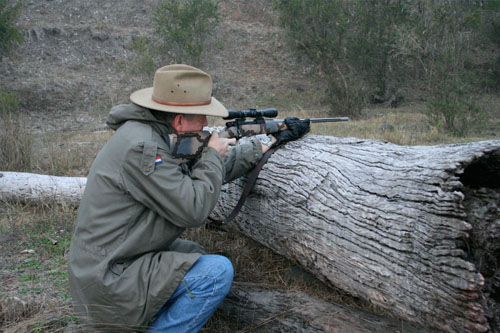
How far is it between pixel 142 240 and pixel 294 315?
1138 mm

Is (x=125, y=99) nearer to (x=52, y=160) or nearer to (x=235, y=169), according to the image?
(x=52, y=160)

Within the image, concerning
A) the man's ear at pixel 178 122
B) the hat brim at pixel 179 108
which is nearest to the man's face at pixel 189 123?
the man's ear at pixel 178 122

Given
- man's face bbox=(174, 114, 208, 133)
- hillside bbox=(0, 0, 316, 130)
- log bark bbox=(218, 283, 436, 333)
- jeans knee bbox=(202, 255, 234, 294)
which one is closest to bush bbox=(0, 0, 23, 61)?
hillside bbox=(0, 0, 316, 130)

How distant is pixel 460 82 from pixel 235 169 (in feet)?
27.7

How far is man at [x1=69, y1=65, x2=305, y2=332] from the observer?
236 centimetres

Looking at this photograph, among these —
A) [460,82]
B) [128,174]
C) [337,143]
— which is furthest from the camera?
[460,82]

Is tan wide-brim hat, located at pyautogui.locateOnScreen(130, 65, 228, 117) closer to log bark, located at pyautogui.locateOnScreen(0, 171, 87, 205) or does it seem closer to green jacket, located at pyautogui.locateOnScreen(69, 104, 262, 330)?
green jacket, located at pyautogui.locateOnScreen(69, 104, 262, 330)

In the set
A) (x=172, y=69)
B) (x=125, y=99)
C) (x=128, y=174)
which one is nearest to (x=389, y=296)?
(x=128, y=174)

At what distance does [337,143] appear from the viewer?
11.2ft

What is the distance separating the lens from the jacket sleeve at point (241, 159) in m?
3.40

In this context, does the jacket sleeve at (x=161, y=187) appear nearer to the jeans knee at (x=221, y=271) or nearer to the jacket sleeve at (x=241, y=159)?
the jeans knee at (x=221, y=271)

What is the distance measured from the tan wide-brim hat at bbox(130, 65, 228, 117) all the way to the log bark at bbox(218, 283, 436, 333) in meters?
1.35

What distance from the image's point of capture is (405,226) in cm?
235

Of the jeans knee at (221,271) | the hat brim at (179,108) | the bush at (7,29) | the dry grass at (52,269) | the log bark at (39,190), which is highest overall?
the bush at (7,29)
